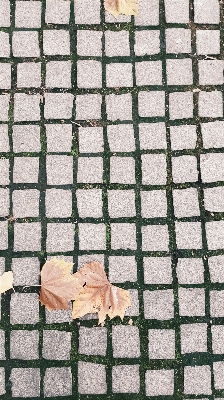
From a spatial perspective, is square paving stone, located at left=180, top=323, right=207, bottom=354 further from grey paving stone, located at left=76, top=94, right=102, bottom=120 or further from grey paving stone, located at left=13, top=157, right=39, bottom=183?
grey paving stone, located at left=76, top=94, right=102, bottom=120

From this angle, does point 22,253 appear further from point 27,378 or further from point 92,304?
point 27,378

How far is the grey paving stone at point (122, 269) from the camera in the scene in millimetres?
3633

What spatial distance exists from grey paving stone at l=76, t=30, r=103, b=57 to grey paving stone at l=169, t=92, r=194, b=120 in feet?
2.25

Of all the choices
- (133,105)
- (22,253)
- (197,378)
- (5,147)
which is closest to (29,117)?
(5,147)

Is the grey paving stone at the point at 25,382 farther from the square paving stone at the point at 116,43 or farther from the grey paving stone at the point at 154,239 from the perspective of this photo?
the square paving stone at the point at 116,43

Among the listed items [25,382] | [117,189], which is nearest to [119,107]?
[117,189]

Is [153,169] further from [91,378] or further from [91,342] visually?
[91,378]

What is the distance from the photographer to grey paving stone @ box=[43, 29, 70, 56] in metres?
3.78

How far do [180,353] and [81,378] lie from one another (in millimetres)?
774

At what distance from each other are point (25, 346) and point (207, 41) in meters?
2.78

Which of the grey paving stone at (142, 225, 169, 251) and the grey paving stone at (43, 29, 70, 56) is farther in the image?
the grey paving stone at (43, 29, 70, 56)

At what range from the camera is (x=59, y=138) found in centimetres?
372

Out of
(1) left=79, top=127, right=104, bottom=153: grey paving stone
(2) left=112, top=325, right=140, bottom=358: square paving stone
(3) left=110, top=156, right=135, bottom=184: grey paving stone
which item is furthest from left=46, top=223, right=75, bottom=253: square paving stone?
(2) left=112, top=325, right=140, bottom=358: square paving stone

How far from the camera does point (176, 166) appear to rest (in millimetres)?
3734
